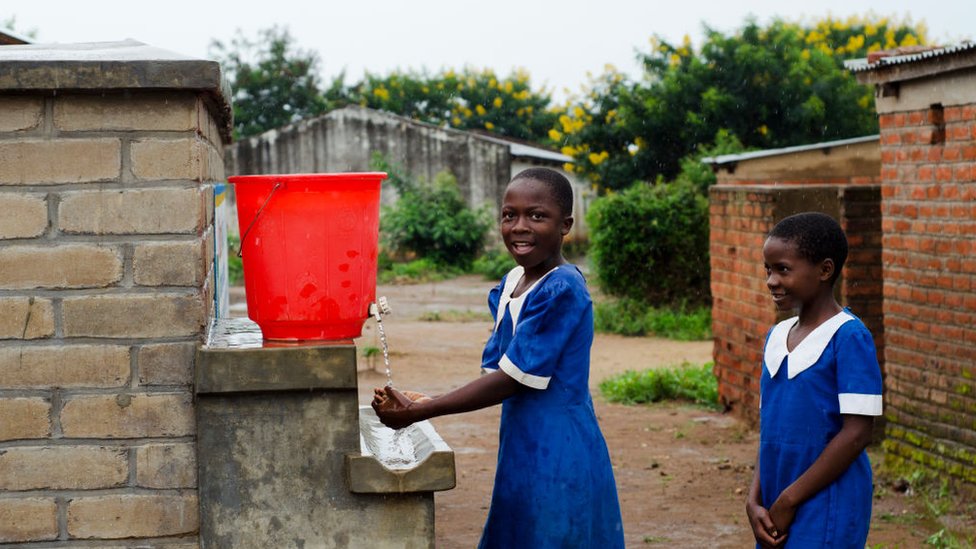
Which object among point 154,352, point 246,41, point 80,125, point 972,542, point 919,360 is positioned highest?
point 246,41

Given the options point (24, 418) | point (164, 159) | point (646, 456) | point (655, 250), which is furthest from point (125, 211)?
point (655, 250)

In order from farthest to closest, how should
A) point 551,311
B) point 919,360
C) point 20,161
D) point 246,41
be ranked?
point 246,41
point 919,360
point 551,311
point 20,161

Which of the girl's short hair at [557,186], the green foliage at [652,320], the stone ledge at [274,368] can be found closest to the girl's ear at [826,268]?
the girl's short hair at [557,186]

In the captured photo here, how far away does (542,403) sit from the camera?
120 inches

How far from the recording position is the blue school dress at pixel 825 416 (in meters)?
2.87

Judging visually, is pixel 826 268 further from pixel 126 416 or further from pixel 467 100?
pixel 467 100

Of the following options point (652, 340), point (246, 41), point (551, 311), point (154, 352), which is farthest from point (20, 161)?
point (246, 41)

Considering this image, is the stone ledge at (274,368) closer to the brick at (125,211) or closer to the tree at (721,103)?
the brick at (125,211)

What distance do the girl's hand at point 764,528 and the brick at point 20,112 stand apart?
1982 millimetres

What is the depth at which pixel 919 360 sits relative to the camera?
629cm

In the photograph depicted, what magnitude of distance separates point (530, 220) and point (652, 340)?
1055cm

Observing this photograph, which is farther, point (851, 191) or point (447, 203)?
point (447, 203)

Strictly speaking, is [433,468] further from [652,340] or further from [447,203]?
[447,203]

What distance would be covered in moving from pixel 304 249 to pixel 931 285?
13.9ft
